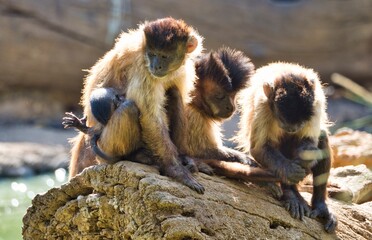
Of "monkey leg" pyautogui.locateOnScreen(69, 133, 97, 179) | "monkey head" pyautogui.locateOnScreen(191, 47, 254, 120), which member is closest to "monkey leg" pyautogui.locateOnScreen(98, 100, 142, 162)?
"monkey leg" pyautogui.locateOnScreen(69, 133, 97, 179)

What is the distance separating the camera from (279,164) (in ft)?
21.3

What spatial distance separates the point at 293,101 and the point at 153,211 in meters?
1.81

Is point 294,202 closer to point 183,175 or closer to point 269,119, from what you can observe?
point 269,119

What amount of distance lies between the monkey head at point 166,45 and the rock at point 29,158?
7899mm

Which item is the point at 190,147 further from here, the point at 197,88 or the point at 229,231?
the point at 229,231

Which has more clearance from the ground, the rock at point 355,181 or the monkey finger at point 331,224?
the rock at point 355,181

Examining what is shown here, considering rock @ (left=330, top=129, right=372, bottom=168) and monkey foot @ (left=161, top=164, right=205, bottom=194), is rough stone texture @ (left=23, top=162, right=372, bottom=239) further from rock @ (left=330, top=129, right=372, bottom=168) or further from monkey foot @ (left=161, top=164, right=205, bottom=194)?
rock @ (left=330, top=129, right=372, bottom=168)

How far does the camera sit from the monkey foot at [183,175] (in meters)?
5.87

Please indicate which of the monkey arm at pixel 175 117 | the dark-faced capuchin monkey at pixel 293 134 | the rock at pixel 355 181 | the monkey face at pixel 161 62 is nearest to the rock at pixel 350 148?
the rock at pixel 355 181

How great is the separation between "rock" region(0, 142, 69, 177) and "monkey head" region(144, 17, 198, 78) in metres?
7.90

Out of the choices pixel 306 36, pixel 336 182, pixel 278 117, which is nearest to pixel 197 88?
pixel 278 117

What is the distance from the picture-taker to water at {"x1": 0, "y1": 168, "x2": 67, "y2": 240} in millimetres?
10981

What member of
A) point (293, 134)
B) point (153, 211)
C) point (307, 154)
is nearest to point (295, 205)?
point (307, 154)

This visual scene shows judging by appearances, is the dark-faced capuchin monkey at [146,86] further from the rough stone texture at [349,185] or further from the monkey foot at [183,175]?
the rough stone texture at [349,185]
